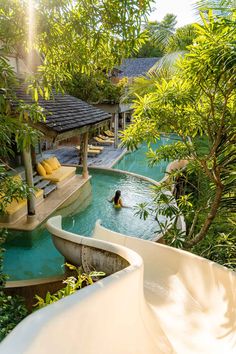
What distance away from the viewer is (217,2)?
3.16 m

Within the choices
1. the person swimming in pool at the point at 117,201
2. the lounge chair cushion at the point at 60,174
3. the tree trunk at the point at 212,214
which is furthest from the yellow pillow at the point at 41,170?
the tree trunk at the point at 212,214

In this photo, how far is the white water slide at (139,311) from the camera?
1.81 m

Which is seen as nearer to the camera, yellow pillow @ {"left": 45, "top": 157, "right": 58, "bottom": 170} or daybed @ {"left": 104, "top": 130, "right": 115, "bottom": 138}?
yellow pillow @ {"left": 45, "top": 157, "right": 58, "bottom": 170}

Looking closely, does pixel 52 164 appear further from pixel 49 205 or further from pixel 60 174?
pixel 49 205

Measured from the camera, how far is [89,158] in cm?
1580

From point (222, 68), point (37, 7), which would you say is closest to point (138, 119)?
point (222, 68)

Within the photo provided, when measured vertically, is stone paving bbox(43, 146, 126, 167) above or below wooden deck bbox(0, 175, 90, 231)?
above

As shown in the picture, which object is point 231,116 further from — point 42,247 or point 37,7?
point 42,247

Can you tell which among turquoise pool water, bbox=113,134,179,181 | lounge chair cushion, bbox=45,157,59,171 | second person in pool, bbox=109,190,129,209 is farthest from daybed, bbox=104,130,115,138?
second person in pool, bbox=109,190,129,209

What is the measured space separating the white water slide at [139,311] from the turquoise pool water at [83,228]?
1600 mm

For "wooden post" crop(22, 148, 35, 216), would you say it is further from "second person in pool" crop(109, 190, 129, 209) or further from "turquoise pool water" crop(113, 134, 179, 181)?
"turquoise pool water" crop(113, 134, 179, 181)

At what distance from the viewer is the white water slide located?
71.4 inches

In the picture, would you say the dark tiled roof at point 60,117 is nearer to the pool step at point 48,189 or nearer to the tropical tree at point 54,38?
the pool step at point 48,189

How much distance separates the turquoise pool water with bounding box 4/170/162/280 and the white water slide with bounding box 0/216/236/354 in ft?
5.25
